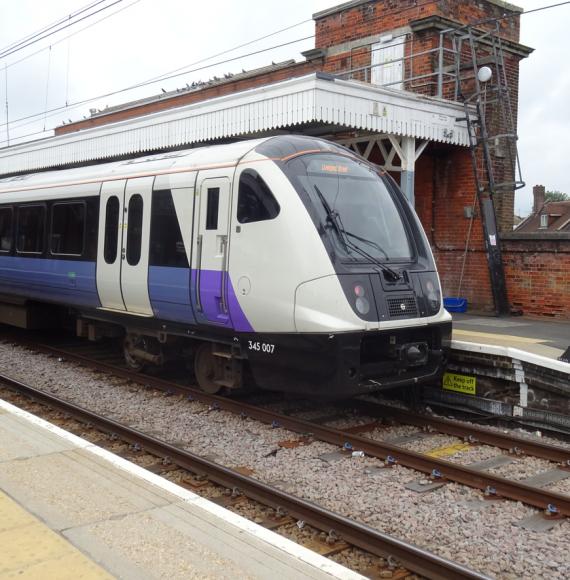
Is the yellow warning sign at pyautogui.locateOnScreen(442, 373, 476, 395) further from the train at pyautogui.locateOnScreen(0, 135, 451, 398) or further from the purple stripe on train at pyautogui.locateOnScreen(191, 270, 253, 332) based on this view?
the purple stripe on train at pyautogui.locateOnScreen(191, 270, 253, 332)

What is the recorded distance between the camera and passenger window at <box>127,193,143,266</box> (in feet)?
28.2

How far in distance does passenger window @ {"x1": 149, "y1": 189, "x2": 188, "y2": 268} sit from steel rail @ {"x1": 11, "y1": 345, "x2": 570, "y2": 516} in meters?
1.73

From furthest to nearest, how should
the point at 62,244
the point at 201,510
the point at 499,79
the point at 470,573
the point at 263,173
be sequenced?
1. the point at 499,79
2. the point at 62,244
3. the point at 263,173
4. the point at 201,510
5. the point at 470,573

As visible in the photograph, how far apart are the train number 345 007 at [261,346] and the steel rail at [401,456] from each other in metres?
0.88

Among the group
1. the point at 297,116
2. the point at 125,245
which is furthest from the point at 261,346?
the point at 297,116

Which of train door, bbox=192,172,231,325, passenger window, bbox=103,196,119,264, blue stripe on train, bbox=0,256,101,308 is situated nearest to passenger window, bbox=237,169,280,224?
train door, bbox=192,172,231,325

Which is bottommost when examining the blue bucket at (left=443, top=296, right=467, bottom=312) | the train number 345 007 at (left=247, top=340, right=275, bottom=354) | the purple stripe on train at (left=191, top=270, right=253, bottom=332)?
the train number 345 007 at (left=247, top=340, right=275, bottom=354)

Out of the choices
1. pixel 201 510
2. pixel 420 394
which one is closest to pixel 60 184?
pixel 420 394

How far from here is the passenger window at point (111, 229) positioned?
356 inches

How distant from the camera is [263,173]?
6.91 meters

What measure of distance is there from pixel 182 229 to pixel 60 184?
364 centimetres

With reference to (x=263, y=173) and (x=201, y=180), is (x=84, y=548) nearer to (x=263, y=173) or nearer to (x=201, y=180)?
(x=263, y=173)

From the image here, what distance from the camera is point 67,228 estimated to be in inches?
400

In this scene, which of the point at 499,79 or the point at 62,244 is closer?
the point at 62,244
